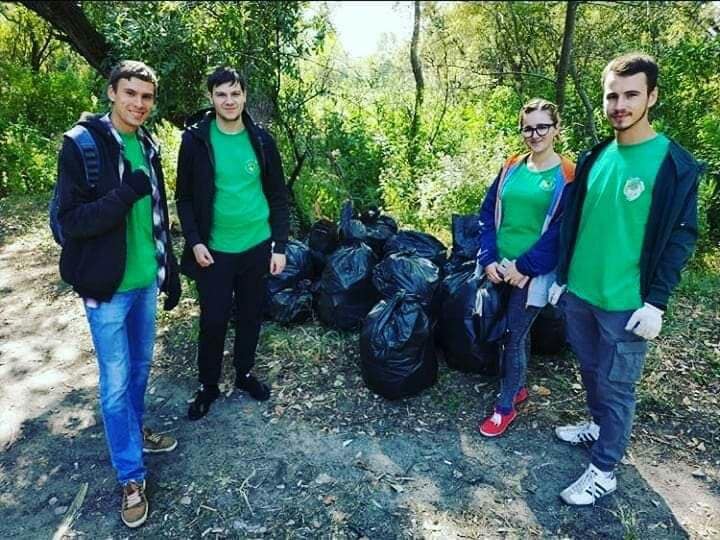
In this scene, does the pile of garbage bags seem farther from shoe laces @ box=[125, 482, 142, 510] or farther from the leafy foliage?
shoe laces @ box=[125, 482, 142, 510]

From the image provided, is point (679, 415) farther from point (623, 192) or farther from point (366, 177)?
point (366, 177)

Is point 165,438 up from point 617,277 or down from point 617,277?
down

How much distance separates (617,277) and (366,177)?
403 cm

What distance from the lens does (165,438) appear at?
281 centimetres

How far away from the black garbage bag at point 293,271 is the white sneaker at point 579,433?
6.61 ft

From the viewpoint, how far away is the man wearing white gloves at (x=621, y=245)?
195 cm

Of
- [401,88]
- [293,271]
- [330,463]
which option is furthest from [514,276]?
[401,88]

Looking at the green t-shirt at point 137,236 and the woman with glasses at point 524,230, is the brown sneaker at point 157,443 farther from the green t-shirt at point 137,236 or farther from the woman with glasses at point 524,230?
the woman with glasses at point 524,230

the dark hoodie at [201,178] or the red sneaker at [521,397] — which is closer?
the dark hoodie at [201,178]

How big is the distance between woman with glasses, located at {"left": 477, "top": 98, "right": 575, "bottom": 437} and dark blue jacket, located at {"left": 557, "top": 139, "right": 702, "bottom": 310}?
400 millimetres

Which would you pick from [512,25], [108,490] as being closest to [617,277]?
[108,490]

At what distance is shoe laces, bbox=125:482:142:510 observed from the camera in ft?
7.77

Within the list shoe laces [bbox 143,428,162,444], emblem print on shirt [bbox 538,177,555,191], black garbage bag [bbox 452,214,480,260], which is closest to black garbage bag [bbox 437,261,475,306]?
black garbage bag [bbox 452,214,480,260]

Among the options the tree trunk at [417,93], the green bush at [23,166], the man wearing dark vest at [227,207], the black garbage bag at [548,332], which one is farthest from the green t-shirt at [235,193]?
the green bush at [23,166]
